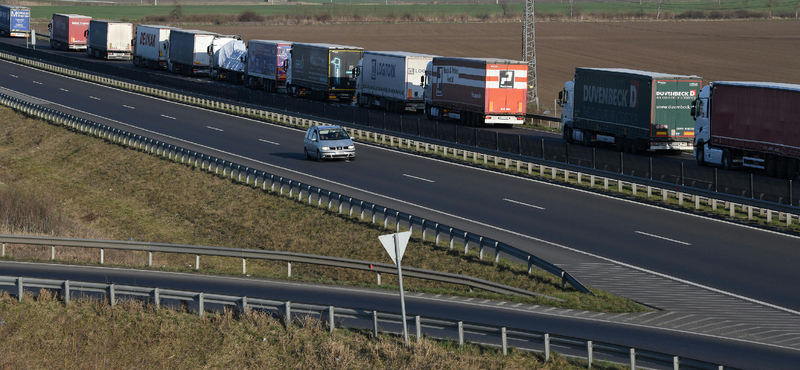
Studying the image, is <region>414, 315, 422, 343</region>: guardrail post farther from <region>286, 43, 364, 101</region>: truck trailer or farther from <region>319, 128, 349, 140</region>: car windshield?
<region>286, 43, 364, 101</region>: truck trailer

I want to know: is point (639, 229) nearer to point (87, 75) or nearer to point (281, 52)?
A: point (281, 52)

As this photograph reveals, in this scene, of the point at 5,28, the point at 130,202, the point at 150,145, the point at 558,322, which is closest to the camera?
the point at 558,322

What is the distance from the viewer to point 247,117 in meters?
61.2

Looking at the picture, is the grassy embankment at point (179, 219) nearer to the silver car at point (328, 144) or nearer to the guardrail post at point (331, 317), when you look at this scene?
the silver car at point (328, 144)

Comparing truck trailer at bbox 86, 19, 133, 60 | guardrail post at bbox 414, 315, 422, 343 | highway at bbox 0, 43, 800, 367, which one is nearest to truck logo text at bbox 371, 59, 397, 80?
highway at bbox 0, 43, 800, 367

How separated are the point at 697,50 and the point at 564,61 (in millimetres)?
16641

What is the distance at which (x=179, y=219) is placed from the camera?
39.6m

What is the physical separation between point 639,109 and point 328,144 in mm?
13974

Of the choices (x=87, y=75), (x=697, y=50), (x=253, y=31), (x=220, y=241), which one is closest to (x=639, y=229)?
(x=220, y=241)

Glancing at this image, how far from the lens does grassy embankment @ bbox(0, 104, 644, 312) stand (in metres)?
25.9

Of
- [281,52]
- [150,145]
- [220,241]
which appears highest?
[281,52]

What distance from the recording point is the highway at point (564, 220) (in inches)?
872

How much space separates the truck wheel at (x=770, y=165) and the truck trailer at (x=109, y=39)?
73835 mm

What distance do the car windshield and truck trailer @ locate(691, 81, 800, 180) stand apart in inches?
606
